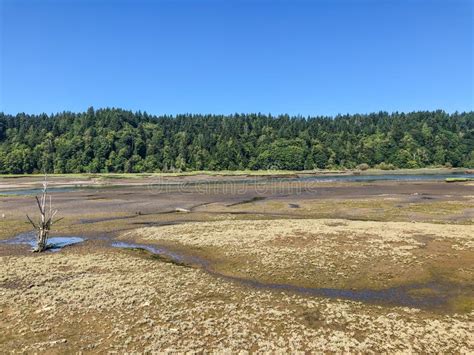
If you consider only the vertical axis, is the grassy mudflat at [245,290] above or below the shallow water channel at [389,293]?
above

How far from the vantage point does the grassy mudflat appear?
43.3 feet

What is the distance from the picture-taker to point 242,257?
80.1 ft

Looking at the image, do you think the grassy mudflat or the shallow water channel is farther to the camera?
the shallow water channel

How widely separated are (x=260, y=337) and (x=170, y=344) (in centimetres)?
330

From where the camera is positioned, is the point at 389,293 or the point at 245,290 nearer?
the point at 389,293

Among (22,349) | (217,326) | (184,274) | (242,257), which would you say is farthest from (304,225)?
(22,349)

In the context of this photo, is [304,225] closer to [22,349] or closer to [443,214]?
[443,214]

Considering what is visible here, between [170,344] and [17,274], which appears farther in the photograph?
[17,274]

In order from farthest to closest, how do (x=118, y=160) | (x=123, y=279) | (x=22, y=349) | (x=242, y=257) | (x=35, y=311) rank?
(x=118, y=160) → (x=242, y=257) → (x=123, y=279) → (x=35, y=311) → (x=22, y=349)

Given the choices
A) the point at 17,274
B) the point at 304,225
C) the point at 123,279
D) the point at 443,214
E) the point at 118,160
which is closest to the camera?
the point at 123,279

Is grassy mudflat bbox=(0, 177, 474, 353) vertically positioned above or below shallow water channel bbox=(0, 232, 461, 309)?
above

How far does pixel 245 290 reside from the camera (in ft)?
60.0

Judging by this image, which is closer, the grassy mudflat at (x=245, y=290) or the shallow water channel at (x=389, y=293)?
the grassy mudflat at (x=245, y=290)

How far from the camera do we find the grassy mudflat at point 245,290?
13195 mm
